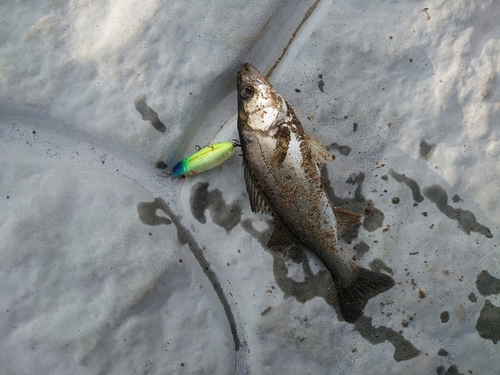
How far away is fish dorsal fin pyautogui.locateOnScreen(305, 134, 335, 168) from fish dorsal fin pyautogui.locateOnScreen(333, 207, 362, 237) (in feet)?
1.64

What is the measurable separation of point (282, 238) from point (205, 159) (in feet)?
3.58

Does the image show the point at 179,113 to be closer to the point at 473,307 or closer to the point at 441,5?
the point at 441,5

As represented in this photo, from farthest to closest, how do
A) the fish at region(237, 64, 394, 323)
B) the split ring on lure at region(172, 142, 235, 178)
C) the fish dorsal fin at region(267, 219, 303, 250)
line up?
the fish dorsal fin at region(267, 219, 303, 250) → the split ring on lure at region(172, 142, 235, 178) → the fish at region(237, 64, 394, 323)

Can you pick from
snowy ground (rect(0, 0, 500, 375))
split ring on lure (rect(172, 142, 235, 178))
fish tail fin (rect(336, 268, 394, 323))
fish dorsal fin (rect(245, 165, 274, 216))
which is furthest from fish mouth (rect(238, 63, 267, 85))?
fish tail fin (rect(336, 268, 394, 323))

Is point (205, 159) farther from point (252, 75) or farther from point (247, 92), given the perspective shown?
point (252, 75)

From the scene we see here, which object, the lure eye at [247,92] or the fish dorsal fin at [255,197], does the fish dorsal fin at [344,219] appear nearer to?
the fish dorsal fin at [255,197]

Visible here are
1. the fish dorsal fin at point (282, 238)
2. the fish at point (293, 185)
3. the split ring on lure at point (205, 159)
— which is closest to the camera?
the fish at point (293, 185)

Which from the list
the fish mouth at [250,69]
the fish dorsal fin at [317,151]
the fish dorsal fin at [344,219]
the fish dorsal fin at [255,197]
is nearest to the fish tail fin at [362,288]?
the fish dorsal fin at [344,219]

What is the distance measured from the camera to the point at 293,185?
11.0 feet

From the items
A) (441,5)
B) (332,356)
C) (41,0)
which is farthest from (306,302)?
(41,0)

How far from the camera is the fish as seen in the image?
3.34 m

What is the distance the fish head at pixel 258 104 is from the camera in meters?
3.35

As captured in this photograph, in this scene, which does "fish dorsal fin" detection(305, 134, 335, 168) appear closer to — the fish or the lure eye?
the fish

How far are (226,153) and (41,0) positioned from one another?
2307 mm
